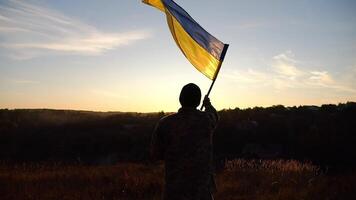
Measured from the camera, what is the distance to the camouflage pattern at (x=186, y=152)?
172 inches

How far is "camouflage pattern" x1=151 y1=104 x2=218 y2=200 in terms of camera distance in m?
4.38

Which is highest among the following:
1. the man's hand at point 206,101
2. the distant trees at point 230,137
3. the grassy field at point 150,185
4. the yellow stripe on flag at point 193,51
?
the yellow stripe on flag at point 193,51

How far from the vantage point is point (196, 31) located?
5.64m

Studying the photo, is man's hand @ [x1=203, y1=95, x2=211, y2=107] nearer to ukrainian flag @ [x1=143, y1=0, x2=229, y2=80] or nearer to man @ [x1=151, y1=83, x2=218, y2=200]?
man @ [x1=151, y1=83, x2=218, y2=200]

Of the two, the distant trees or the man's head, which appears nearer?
the man's head

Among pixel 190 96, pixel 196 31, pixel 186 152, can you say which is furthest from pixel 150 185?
pixel 190 96

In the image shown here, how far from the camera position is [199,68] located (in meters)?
5.81

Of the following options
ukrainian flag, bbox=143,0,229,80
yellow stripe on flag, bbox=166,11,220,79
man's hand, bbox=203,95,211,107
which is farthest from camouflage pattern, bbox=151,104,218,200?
yellow stripe on flag, bbox=166,11,220,79

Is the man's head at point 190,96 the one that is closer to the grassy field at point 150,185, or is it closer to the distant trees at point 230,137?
the grassy field at point 150,185

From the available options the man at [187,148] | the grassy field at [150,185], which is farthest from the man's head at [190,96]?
the grassy field at [150,185]

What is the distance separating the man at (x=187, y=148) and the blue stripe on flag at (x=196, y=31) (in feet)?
4.40

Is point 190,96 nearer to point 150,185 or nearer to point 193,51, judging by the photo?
point 193,51

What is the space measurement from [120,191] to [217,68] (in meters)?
6.14

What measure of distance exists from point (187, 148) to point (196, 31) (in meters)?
1.85
